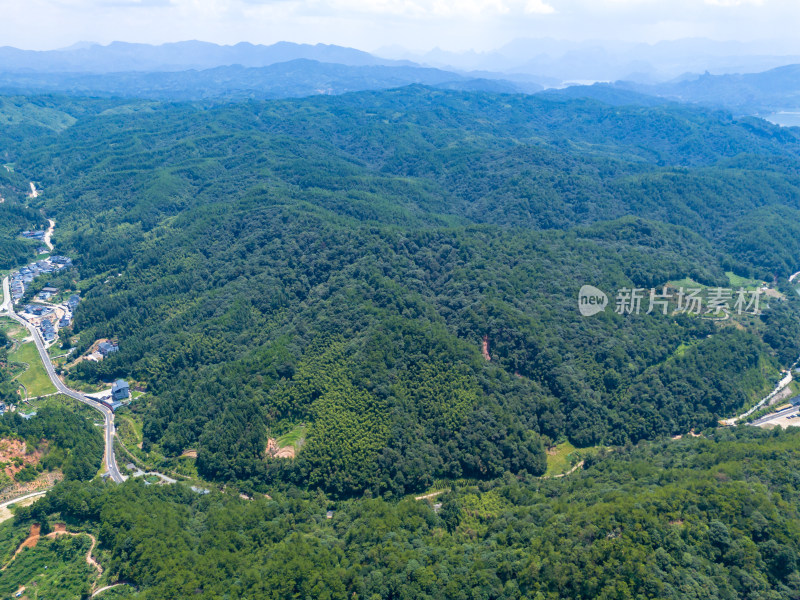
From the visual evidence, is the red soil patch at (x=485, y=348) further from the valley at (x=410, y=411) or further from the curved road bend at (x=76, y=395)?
the curved road bend at (x=76, y=395)

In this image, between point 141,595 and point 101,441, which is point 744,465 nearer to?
point 141,595

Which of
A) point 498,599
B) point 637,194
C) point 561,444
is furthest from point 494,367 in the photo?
point 637,194

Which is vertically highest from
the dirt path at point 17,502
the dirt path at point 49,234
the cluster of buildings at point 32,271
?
the dirt path at point 49,234

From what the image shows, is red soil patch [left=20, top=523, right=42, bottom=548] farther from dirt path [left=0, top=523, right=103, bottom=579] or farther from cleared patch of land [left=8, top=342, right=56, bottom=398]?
cleared patch of land [left=8, top=342, right=56, bottom=398]

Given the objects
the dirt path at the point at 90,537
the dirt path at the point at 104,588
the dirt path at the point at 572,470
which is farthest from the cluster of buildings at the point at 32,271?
the dirt path at the point at 572,470

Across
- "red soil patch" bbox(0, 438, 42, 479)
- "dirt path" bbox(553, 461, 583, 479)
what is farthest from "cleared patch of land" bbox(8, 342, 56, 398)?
"dirt path" bbox(553, 461, 583, 479)

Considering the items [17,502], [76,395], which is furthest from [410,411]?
[76,395]
